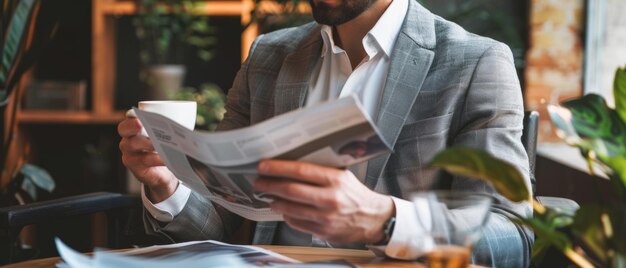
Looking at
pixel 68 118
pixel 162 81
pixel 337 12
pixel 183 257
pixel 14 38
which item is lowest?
pixel 68 118

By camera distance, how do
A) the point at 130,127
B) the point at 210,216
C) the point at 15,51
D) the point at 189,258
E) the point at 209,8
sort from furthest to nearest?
the point at 209,8, the point at 15,51, the point at 210,216, the point at 130,127, the point at 189,258

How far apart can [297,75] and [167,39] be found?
7.93 ft

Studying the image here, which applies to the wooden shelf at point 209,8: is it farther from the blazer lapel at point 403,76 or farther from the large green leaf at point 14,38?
the blazer lapel at point 403,76

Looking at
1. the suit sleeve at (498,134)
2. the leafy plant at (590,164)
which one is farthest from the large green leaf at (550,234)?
the suit sleeve at (498,134)

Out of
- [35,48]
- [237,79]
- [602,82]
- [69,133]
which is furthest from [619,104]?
[69,133]

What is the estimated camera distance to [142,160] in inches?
57.1

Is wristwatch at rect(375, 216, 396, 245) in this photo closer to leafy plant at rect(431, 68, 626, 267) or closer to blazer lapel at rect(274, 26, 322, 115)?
leafy plant at rect(431, 68, 626, 267)

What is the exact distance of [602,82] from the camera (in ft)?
11.3

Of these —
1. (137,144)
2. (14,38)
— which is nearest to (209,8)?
(14,38)

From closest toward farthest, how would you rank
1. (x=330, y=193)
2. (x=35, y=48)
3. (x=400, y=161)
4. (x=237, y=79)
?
(x=330, y=193)
(x=400, y=161)
(x=237, y=79)
(x=35, y=48)

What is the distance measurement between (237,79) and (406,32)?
0.44 m

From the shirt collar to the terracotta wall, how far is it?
1.87 m

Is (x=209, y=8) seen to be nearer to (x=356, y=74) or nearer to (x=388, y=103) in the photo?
(x=356, y=74)

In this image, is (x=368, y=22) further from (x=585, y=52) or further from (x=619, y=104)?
(x=585, y=52)
